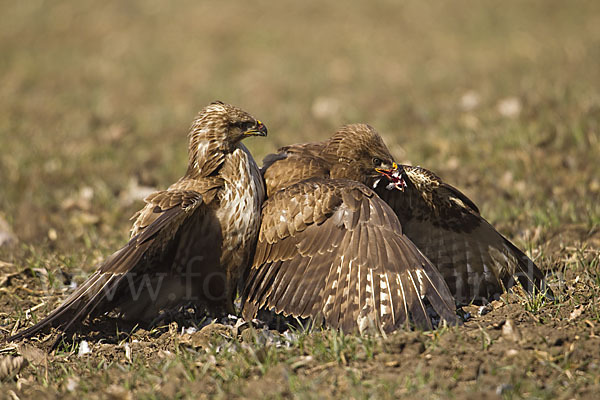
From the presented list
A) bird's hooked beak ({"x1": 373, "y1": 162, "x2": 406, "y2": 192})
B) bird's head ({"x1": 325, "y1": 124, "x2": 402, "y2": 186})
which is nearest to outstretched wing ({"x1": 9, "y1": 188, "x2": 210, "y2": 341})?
bird's head ({"x1": 325, "y1": 124, "x2": 402, "y2": 186})

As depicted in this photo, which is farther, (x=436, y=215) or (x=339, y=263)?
(x=436, y=215)

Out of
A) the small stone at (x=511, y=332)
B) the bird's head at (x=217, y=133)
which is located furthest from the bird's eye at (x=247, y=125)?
the small stone at (x=511, y=332)

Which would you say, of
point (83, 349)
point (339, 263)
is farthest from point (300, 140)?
point (83, 349)

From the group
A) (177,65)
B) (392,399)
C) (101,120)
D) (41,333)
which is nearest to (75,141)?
(101,120)

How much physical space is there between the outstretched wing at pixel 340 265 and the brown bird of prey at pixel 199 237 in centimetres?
17

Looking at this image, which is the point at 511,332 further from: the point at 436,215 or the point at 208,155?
the point at 208,155

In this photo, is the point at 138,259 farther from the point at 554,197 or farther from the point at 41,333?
the point at 554,197

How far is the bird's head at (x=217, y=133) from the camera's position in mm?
4664

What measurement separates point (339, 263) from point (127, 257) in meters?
1.26

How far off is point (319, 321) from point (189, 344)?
31.8 inches

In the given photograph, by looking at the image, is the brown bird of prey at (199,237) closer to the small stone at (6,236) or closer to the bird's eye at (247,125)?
the bird's eye at (247,125)

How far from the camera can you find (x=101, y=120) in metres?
10.1

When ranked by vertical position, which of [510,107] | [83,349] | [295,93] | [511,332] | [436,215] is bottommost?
[83,349]

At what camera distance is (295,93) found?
10.9m
